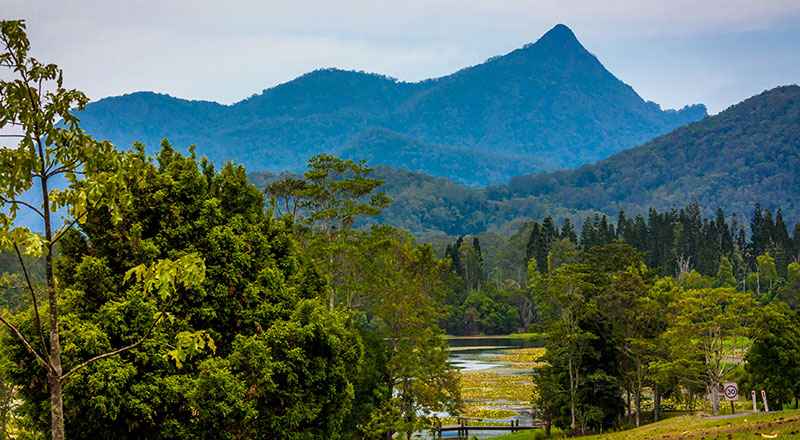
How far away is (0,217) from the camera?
29.1 ft

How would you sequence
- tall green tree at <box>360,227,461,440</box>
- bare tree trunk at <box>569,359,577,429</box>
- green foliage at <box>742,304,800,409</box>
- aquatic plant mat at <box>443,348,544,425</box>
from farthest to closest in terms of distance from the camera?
1. aquatic plant mat at <box>443,348,544,425</box>
2. bare tree trunk at <box>569,359,577,429</box>
3. green foliage at <box>742,304,800,409</box>
4. tall green tree at <box>360,227,461,440</box>

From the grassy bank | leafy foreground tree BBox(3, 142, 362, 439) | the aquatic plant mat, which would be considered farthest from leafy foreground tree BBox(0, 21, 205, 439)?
the aquatic plant mat

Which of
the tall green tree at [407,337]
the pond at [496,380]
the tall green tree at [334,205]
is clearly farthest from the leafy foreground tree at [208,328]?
the pond at [496,380]

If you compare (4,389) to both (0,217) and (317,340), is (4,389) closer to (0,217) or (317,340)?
(317,340)

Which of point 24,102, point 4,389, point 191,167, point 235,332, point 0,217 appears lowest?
point 4,389

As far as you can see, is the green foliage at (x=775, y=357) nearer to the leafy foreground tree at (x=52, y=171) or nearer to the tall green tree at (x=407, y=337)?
the tall green tree at (x=407, y=337)

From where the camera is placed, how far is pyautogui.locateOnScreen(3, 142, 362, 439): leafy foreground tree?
17.6 m

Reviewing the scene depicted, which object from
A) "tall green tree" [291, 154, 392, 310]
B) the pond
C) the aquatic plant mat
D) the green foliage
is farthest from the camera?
the pond

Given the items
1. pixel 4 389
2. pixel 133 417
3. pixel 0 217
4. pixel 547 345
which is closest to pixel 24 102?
pixel 0 217

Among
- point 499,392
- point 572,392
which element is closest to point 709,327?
point 572,392

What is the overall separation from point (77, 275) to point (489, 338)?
107759 millimetres

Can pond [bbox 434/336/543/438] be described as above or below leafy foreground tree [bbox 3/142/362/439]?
below

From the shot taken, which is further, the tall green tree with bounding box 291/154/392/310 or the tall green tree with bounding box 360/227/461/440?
the tall green tree with bounding box 291/154/392/310

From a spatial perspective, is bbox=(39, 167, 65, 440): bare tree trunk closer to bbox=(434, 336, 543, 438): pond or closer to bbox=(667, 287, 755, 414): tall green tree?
bbox=(667, 287, 755, 414): tall green tree
